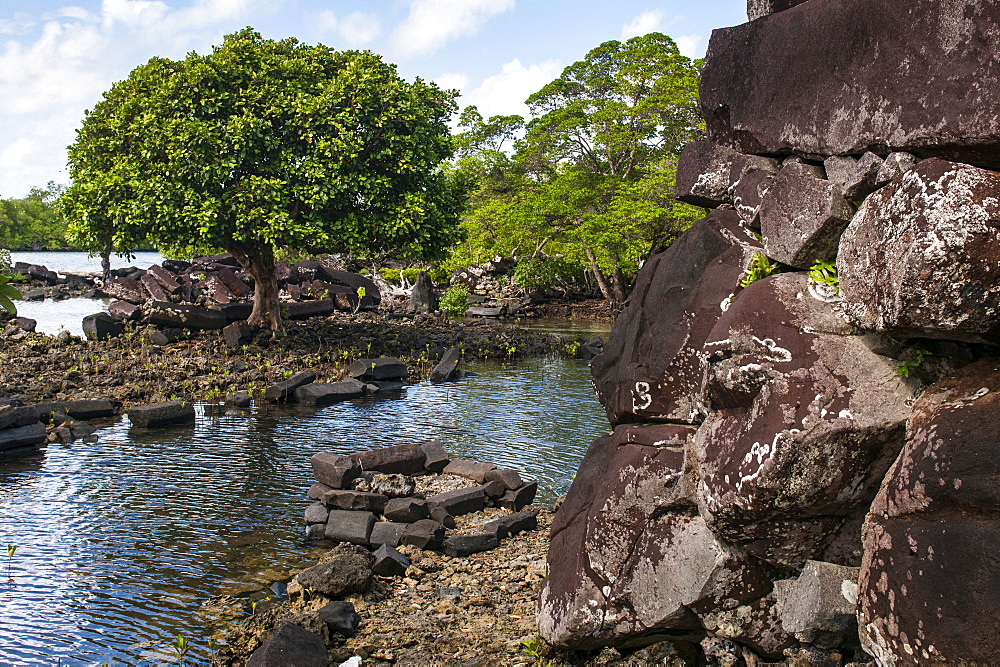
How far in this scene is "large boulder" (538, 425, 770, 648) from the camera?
609 centimetres

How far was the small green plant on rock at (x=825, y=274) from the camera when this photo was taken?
18.6 feet

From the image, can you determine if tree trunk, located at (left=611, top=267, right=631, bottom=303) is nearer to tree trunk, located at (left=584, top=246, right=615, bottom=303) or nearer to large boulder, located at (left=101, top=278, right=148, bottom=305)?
tree trunk, located at (left=584, top=246, right=615, bottom=303)

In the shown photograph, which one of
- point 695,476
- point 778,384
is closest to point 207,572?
point 695,476

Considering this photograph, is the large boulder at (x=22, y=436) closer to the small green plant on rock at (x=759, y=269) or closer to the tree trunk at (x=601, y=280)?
the small green plant on rock at (x=759, y=269)

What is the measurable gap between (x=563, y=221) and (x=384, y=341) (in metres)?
14.9

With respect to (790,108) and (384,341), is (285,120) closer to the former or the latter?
(384,341)

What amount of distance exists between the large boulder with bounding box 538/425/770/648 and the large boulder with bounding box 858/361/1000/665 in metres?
1.19

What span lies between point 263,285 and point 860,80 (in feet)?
73.1

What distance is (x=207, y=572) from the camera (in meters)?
9.47

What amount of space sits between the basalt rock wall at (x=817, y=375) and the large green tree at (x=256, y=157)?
660 inches

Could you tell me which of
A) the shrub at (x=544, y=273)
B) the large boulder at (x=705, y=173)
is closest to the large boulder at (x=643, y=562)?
the large boulder at (x=705, y=173)

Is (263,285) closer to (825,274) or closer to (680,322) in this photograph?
(680,322)

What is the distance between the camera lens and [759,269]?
249 inches

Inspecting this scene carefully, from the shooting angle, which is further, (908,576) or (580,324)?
(580,324)
